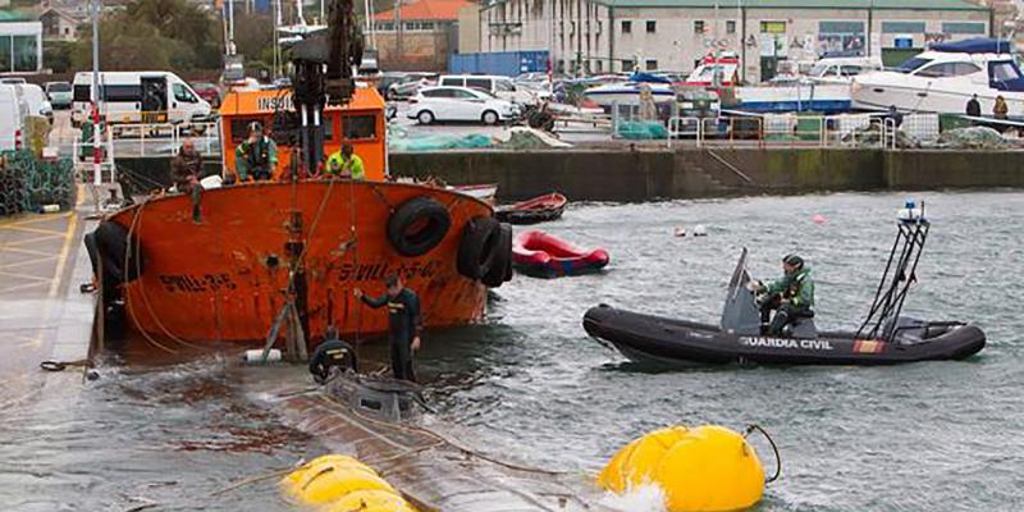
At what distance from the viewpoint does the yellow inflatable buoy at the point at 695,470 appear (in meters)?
14.1

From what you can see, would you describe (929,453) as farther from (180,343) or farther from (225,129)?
(225,129)

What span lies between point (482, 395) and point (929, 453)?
524 cm

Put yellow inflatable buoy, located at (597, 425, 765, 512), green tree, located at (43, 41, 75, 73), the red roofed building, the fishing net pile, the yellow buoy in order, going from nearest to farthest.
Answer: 1. the yellow buoy
2. yellow inflatable buoy, located at (597, 425, 765, 512)
3. the fishing net pile
4. green tree, located at (43, 41, 75, 73)
5. the red roofed building

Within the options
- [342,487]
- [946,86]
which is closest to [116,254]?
[342,487]

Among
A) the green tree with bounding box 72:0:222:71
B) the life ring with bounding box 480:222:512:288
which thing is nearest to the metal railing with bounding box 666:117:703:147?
the life ring with bounding box 480:222:512:288

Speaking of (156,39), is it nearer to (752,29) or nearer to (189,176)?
(752,29)

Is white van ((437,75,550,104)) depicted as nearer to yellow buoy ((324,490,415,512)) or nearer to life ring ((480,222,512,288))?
life ring ((480,222,512,288))

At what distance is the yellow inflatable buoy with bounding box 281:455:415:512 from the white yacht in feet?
146

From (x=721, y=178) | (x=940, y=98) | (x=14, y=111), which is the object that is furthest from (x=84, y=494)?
(x=940, y=98)

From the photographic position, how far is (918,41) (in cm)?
9625

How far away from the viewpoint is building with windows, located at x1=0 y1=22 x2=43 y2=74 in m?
79.1

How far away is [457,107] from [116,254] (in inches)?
1526

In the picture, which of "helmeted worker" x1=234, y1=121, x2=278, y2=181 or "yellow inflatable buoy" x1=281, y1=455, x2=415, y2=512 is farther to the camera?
"helmeted worker" x1=234, y1=121, x2=278, y2=181

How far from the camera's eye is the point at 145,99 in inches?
2174
